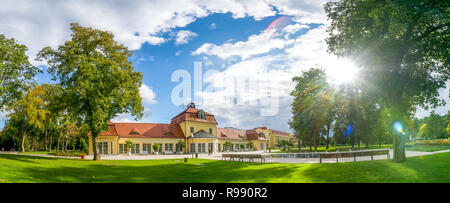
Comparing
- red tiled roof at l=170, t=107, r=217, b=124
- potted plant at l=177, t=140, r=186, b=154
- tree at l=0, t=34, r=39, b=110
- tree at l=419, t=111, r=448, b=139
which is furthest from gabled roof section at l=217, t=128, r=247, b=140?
tree at l=419, t=111, r=448, b=139

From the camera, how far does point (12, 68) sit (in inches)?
971

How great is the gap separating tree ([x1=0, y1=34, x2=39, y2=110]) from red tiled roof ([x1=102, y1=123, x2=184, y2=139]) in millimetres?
22577

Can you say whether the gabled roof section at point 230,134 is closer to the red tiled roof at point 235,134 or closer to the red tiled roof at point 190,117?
the red tiled roof at point 235,134

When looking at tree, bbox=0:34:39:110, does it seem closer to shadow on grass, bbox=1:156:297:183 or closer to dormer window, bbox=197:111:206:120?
shadow on grass, bbox=1:156:297:183

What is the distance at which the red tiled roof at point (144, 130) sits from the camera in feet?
161

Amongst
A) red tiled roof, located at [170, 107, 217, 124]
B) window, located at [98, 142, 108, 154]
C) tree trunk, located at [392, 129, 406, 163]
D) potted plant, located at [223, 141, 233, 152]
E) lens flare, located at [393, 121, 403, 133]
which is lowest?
potted plant, located at [223, 141, 233, 152]

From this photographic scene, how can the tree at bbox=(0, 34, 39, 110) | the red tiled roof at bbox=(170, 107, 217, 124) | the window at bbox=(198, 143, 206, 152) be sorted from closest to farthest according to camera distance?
the tree at bbox=(0, 34, 39, 110) → the window at bbox=(198, 143, 206, 152) → the red tiled roof at bbox=(170, 107, 217, 124)

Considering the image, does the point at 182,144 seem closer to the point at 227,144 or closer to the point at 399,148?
the point at 227,144

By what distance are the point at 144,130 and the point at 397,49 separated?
4583cm

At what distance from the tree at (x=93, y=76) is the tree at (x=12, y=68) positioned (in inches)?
72.0

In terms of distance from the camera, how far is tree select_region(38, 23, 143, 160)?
2631 centimetres
